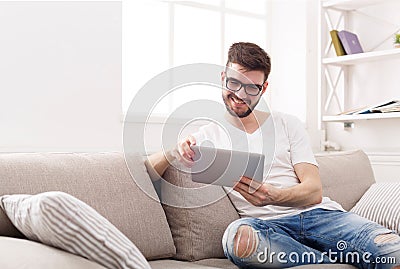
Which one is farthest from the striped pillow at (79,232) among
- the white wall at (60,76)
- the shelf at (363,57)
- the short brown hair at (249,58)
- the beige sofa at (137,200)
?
the shelf at (363,57)

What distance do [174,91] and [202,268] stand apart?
573mm

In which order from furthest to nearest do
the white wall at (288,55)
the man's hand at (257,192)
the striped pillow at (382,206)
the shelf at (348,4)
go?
the white wall at (288,55), the shelf at (348,4), the striped pillow at (382,206), the man's hand at (257,192)

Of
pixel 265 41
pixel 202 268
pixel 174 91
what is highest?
pixel 265 41

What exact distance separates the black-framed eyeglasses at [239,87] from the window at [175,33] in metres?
1.02

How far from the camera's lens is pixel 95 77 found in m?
2.76

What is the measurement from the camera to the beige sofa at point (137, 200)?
6.15 feet

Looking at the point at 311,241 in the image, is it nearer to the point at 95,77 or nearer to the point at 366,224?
the point at 366,224

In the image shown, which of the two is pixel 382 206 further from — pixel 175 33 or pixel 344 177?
pixel 175 33

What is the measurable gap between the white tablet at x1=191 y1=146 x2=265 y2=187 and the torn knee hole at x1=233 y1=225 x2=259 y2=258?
0.16 meters

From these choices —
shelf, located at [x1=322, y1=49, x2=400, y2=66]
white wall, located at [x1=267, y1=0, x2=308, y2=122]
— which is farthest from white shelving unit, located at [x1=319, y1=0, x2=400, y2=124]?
white wall, located at [x1=267, y1=0, x2=308, y2=122]

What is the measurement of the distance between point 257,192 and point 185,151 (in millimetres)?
330

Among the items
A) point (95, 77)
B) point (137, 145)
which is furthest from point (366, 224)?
point (95, 77)

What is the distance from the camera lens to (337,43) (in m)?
3.50

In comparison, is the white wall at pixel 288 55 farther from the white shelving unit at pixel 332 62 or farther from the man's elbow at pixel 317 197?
the man's elbow at pixel 317 197
